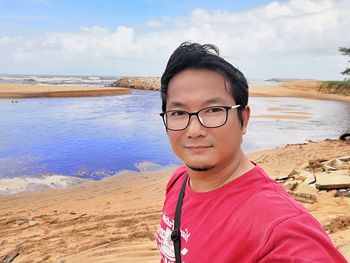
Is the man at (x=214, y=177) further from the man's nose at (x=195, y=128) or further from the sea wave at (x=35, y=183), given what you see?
the sea wave at (x=35, y=183)

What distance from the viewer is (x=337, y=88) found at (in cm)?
4847

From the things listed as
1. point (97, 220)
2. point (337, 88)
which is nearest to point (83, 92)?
point (337, 88)

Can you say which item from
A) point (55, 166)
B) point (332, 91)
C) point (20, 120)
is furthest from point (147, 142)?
point (332, 91)

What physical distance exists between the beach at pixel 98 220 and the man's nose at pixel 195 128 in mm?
2903

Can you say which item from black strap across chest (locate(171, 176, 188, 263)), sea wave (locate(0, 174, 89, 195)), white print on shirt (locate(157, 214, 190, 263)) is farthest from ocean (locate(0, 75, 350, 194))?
black strap across chest (locate(171, 176, 188, 263))

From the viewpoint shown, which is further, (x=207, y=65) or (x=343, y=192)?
(x=343, y=192)

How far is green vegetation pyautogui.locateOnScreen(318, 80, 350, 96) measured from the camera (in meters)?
45.2

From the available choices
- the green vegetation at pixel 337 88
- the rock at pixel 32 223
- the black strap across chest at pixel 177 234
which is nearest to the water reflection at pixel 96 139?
the rock at pixel 32 223

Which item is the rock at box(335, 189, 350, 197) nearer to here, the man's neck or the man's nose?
the man's neck

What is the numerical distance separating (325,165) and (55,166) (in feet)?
24.0

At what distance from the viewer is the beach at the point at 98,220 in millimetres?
4691

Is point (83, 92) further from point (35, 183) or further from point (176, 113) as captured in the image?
point (176, 113)

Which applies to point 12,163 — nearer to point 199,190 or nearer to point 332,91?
point 199,190

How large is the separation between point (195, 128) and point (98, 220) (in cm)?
506
